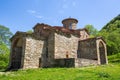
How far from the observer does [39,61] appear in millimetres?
20984

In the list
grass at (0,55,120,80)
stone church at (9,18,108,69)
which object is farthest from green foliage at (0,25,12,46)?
grass at (0,55,120,80)

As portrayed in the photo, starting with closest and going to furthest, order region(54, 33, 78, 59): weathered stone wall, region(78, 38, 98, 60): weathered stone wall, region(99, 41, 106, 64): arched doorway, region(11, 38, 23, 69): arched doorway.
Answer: region(54, 33, 78, 59): weathered stone wall
region(11, 38, 23, 69): arched doorway
region(78, 38, 98, 60): weathered stone wall
region(99, 41, 106, 64): arched doorway

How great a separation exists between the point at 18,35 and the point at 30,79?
11.1 metres

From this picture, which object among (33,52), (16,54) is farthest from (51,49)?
(16,54)

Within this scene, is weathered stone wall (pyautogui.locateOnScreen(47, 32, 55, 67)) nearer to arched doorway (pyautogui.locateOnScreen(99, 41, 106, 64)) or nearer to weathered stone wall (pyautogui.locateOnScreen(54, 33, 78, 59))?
weathered stone wall (pyautogui.locateOnScreen(54, 33, 78, 59))

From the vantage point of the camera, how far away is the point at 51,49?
21531mm

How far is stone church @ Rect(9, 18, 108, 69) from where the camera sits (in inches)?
769

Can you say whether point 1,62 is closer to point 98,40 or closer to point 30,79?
point 98,40

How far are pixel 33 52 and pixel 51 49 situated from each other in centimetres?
240

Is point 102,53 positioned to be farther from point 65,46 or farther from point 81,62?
point 81,62

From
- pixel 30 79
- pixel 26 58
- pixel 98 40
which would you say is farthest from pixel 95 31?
pixel 30 79

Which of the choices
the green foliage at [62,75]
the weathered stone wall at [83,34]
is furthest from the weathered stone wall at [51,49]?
the green foliage at [62,75]

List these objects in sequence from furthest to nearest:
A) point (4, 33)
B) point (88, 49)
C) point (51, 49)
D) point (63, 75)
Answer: point (4, 33) → point (88, 49) → point (51, 49) → point (63, 75)

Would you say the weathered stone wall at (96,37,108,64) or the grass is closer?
the grass
